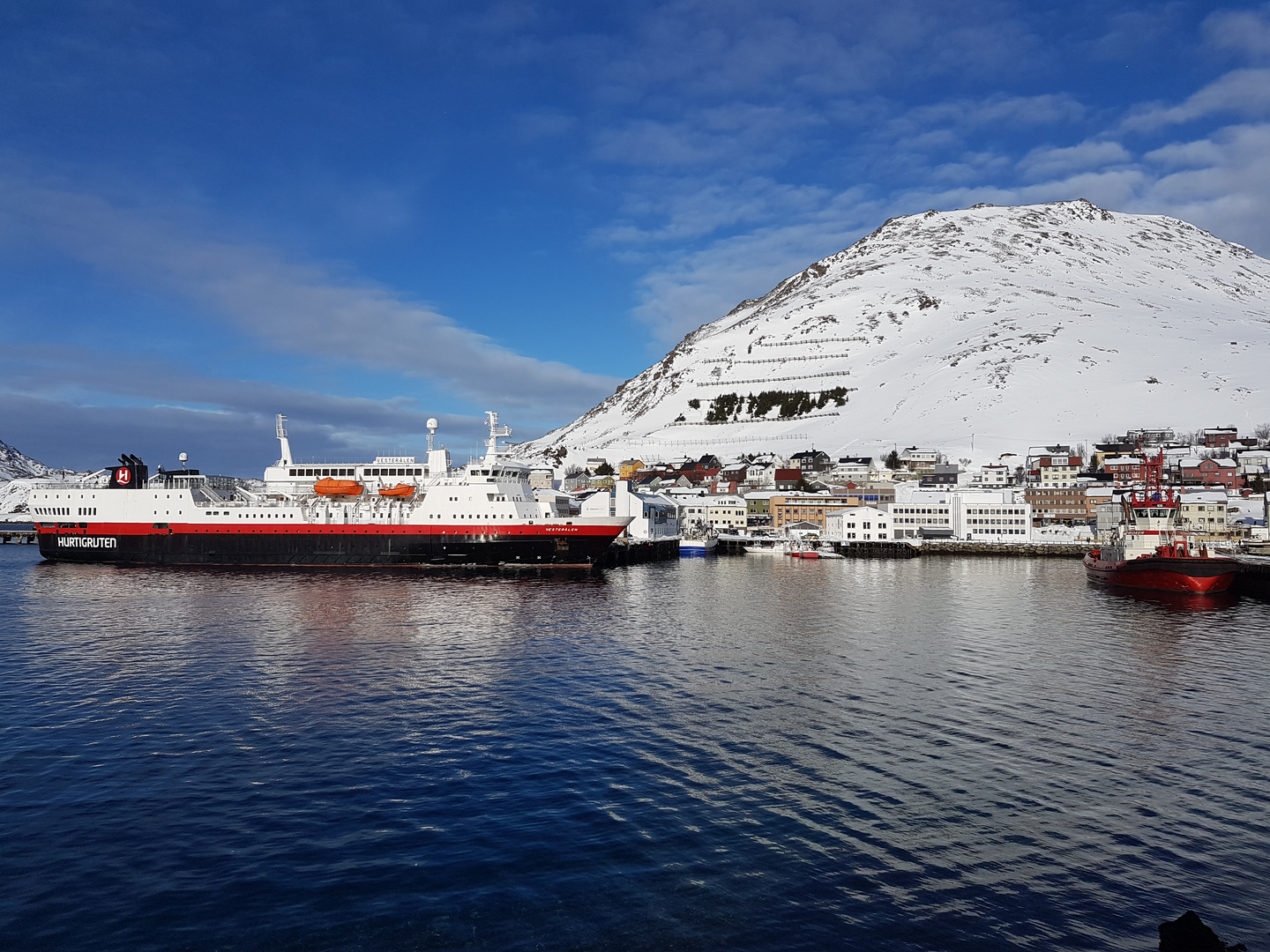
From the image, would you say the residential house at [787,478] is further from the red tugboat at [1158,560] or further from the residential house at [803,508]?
the red tugboat at [1158,560]

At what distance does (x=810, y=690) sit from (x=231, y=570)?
5121 cm

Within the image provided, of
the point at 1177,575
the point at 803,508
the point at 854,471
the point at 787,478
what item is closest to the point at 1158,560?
the point at 1177,575

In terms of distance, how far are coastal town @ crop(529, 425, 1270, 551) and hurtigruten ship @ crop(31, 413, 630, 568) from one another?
83.7ft

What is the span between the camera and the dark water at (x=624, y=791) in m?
10.4

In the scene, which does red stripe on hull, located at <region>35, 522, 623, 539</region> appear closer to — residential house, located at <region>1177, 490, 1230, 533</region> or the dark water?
the dark water

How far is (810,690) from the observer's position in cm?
2272

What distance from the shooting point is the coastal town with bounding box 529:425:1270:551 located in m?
94.9

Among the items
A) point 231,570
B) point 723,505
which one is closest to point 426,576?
point 231,570

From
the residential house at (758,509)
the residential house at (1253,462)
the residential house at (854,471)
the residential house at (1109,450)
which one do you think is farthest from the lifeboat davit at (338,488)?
the residential house at (1253,462)

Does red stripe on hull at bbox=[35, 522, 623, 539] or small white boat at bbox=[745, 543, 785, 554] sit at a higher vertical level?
red stripe on hull at bbox=[35, 522, 623, 539]

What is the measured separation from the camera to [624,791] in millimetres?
14695

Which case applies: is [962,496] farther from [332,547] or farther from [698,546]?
[332,547]

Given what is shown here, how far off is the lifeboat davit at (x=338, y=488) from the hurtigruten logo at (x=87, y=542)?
668 inches

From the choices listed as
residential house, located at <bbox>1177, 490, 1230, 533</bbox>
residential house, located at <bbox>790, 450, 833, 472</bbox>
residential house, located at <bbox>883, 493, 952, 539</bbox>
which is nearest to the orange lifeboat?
residential house, located at <bbox>883, 493, 952, 539</bbox>
